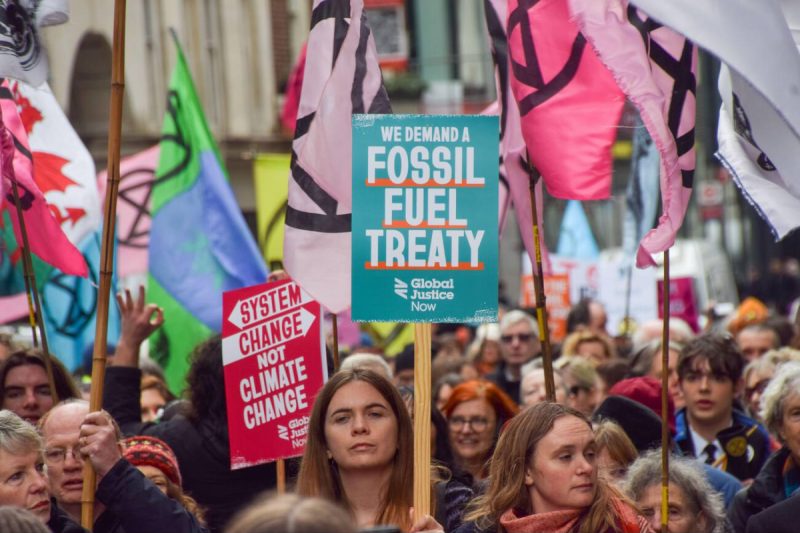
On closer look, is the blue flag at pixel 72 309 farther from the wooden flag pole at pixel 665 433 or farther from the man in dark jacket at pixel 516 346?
the wooden flag pole at pixel 665 433

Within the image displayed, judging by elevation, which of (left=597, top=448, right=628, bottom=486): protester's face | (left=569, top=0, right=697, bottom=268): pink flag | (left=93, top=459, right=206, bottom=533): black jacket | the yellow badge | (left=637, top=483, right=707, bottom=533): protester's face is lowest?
the yellow badge

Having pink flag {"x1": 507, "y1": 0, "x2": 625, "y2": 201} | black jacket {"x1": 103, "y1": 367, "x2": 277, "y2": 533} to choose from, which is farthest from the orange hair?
pink flag {"x1": 507, "y1": 0, "x2": 625, "y2": 201}

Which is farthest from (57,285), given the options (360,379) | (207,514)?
(360,379)

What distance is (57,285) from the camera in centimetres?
900

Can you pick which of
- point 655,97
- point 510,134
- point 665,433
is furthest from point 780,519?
point 510,134

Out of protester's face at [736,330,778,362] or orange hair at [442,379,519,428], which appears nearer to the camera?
orange hair at [442,379,519,428]

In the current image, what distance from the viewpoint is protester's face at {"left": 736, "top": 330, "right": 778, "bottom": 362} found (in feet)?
32.5

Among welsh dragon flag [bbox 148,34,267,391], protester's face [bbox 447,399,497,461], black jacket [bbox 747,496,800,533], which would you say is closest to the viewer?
black jacket [bbox 747,496,800,533]

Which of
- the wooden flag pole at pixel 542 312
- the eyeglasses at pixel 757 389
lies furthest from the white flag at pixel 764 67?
the eyeglasses at pixel 757 389

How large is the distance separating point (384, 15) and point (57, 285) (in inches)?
834

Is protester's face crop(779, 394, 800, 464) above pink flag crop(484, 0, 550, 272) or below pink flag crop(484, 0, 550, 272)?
below

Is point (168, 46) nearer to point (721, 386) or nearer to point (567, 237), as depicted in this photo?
point (567, 237)

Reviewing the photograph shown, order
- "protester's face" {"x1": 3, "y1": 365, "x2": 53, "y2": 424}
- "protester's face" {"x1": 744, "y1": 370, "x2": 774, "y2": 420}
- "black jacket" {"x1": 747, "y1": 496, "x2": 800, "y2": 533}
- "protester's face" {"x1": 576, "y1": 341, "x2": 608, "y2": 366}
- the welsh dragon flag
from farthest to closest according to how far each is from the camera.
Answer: "protester's face" {"x1": 576, "y1": 341, "x2": 608, "y2": 366} < the welsh dragon flag < "protester's face" {"x1": 744, "y1": 370, "x2": 774, "y2": 420} < "protester's face" {"x1": 3, "y1": 365, "x2": 53, "y2": 424} < "black jacket" {"x1": 747, "y1": 496, "x2": 800, "y2": 533}

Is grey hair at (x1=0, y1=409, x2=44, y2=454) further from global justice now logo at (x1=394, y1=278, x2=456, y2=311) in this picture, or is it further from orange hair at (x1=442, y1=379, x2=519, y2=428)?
orange hair at (x1=442, y1=379, x2=519, y2=428)
